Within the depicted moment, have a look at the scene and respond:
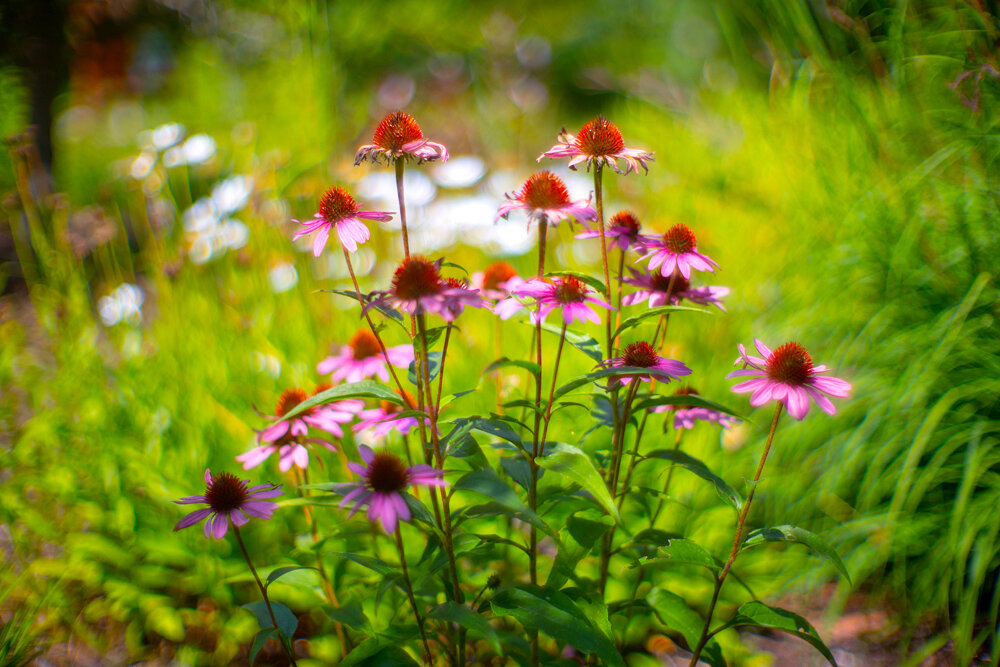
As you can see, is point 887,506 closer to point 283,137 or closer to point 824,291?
point 824,291

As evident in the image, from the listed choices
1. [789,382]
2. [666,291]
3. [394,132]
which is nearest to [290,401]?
[394,132]

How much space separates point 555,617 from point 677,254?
435 millimetres

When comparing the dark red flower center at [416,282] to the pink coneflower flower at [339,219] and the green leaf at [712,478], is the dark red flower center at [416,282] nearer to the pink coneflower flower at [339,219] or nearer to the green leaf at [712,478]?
the pink coneflower flower at [339,219]

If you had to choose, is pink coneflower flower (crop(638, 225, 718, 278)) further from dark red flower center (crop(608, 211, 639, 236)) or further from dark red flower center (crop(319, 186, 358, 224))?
dark red flower center (crop(319, 186, 358, 224))

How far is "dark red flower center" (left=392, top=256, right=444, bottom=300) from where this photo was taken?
61cm

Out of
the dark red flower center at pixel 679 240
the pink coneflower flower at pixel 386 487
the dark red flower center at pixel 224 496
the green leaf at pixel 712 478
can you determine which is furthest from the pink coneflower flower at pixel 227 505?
the dark red flower center at pixel 679 240

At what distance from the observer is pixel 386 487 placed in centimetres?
62

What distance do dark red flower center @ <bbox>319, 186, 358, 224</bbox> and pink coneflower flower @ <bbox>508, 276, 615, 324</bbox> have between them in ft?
0.70

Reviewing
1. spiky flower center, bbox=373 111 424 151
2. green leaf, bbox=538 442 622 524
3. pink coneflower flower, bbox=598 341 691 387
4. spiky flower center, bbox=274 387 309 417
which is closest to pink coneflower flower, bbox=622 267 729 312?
pink coneflower flower, bbox=598 341 691 387

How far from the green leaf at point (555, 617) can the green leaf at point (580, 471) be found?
0.38ft

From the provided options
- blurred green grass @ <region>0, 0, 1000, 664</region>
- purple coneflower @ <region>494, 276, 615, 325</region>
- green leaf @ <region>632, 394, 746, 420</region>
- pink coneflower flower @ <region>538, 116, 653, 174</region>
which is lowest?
blurred green grass @ <region>0, 0, 1000, 664</region>

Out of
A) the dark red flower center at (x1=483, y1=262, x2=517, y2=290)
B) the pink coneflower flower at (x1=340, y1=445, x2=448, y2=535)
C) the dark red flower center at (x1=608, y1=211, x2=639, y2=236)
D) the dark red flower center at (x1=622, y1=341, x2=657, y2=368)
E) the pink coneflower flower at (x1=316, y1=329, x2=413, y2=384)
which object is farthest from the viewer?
the dark red flower center at (x1=483, y1=262, x2=517, y2=290)

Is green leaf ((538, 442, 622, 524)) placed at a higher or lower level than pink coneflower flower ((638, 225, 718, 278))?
lower

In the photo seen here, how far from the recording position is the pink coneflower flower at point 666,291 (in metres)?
0.83
